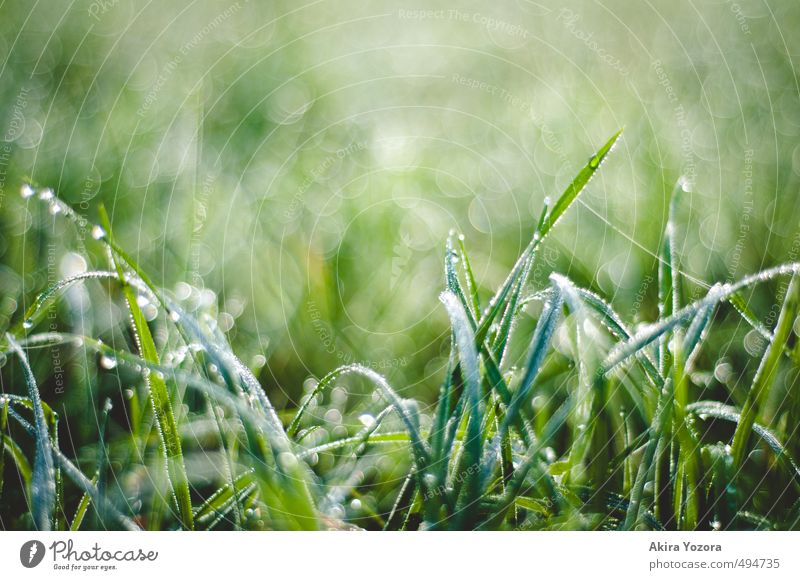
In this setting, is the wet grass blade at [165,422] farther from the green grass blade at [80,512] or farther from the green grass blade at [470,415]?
the green grass blade at [470,415]

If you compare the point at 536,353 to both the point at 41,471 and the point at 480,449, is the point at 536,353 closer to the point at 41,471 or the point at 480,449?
the point at 480,449

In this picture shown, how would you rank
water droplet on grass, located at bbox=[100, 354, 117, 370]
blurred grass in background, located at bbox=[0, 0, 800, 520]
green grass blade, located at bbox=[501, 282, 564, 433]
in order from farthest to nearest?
blurred grass in background, located at bbox=[0, 0, 800, 520]
water droplet on grass, located at bbox=[100, 354, 117, 370]
green grass blade, located at bbox=[501, 282, 564, 433]

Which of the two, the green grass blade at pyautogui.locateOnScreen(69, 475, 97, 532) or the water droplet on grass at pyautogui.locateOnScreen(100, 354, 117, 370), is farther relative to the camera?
the water droplet on grass at pyautogui.locateOnScreen(100, 354, 117, 370)

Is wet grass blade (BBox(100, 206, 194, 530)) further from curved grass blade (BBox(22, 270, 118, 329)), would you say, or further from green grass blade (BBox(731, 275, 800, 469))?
green grass blade (BBox(731, 275, 800, 469))

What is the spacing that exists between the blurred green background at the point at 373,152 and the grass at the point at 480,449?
0.46 feet

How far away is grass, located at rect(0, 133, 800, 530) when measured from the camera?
0.45 metres

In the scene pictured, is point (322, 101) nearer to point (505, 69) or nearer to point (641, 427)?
point (505, 69)

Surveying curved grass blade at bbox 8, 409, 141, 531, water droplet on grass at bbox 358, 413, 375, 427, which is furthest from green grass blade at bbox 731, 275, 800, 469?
curved grass blade at bbox 8, 409, 141, 531

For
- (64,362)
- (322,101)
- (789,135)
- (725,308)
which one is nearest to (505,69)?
(322,101)

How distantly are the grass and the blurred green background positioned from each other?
0.46 ft

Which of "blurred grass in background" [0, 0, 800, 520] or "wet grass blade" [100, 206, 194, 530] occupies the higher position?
"blurred grass in background" [0, 0, 800, 520]

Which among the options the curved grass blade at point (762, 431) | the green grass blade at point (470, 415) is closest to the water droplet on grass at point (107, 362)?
the green grass blade at point (470, 415)

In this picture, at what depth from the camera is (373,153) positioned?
1.04m
